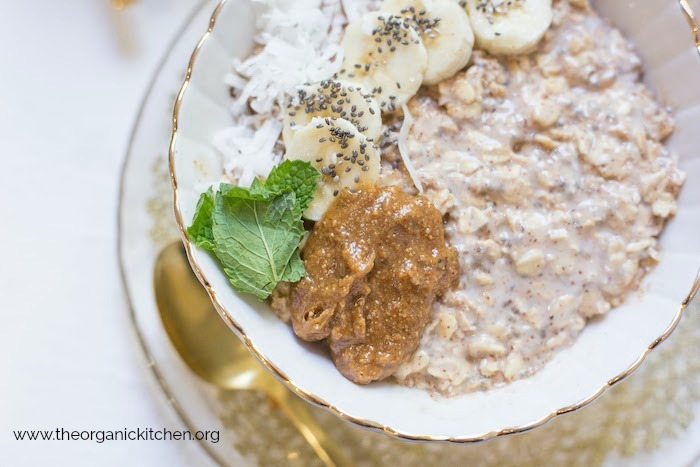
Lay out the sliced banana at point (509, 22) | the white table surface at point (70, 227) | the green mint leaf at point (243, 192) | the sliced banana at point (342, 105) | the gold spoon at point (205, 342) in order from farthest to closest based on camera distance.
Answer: the white table surface at point (70, 227) → the gold spoon at point (205, 342) → the sliced banana at point (509, 22) → the sliced banana at point (342, 105) → the green mint leaf at point (243, 192)

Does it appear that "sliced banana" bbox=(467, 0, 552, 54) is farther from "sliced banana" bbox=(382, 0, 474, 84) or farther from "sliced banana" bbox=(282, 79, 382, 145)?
"sliced banana" bbox=(282, 79, 382, 145)

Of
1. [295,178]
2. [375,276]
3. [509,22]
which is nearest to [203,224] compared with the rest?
[295,178]

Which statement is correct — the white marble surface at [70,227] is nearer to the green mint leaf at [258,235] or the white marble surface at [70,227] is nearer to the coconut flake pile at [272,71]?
the coconut flake pile at [272,71]

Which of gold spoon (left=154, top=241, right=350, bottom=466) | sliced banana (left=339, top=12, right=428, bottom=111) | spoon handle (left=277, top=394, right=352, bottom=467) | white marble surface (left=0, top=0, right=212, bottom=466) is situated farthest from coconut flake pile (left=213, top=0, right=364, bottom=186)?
spoon handle (left=277, top=394, right=352, bottom=467)

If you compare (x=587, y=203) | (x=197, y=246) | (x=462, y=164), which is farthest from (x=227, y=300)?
(x=587, y=203)

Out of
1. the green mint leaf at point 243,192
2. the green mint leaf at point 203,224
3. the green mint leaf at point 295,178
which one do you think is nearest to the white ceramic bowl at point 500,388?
the green mint leaf at point 203,224
